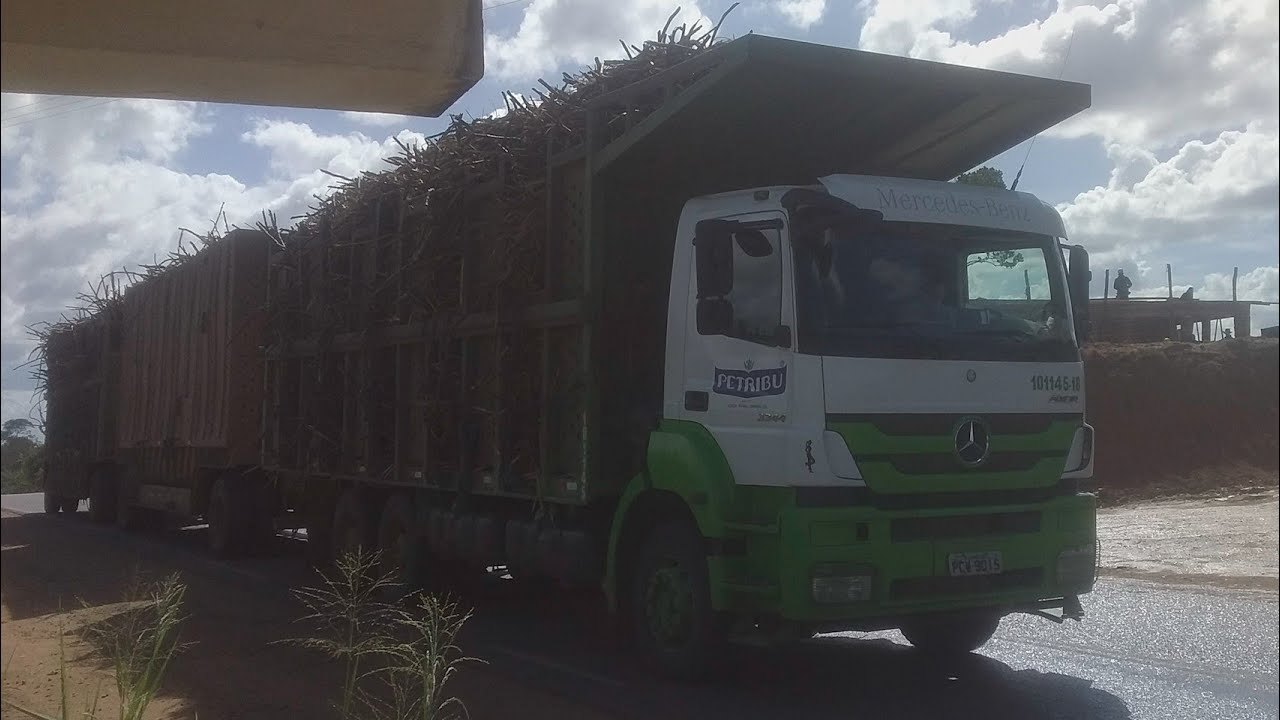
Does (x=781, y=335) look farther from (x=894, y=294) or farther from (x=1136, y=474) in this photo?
(x=1136, y=474)

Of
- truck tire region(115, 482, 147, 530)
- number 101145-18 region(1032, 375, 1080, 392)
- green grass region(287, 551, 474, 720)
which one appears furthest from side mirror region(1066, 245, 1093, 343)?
truck tire region(115, 482, 147, 530)

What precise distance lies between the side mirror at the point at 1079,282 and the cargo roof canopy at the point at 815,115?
1.05 meters

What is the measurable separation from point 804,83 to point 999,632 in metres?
4.28

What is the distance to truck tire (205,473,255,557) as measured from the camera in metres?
13.1

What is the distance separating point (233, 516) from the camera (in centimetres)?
1309

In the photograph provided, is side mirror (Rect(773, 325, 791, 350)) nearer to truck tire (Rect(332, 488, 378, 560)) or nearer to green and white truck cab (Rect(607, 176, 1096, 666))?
green and white truck cab (Rect(607, 176, 1096, 666))

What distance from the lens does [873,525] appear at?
230 inches

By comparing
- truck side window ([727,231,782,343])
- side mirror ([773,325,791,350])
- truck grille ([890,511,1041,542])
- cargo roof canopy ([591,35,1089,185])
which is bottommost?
truck grille ([890,511,1041,542])

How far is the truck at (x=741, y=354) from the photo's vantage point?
5.96 metres

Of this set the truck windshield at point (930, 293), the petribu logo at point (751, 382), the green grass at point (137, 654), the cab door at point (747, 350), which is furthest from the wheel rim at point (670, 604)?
the green grass at point (137, 654)

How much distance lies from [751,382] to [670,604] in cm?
147

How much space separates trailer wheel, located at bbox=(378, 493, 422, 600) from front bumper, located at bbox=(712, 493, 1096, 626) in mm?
4258

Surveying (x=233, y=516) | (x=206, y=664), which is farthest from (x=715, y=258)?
(x=233, y=516)

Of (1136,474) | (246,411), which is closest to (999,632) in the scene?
(246,411)
